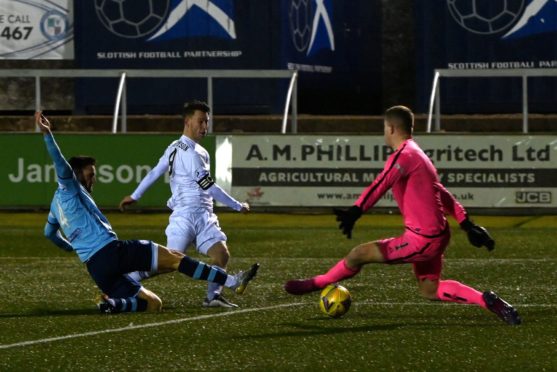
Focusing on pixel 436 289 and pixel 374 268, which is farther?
pixel 374 268

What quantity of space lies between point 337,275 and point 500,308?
1288mm

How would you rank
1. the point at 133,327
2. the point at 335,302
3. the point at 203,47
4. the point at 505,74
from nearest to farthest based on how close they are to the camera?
the point at 133,327 < the point at 335,302 < the point at 505,74 < the point at 203,47

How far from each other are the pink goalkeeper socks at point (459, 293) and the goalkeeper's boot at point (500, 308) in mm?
55

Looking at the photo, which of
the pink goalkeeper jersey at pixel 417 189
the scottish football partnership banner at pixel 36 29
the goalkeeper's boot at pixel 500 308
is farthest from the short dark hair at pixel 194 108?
the scottish football partnership banner at pixel 36 29

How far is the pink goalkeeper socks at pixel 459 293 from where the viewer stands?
1120 cm

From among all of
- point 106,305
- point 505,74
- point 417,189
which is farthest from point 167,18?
point 417,189

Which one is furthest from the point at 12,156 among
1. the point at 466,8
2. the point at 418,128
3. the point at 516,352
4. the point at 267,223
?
the point at 516,352

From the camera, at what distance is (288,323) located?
1166 cm

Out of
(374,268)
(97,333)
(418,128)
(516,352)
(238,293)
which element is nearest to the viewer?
(516,352)

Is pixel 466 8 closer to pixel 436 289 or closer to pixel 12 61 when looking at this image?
pixel 12 61

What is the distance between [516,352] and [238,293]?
3161 mm

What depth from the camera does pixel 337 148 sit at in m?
23.6

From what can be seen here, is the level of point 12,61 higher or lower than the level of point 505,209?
higher

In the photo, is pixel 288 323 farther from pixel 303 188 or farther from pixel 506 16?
pixel 506 16
